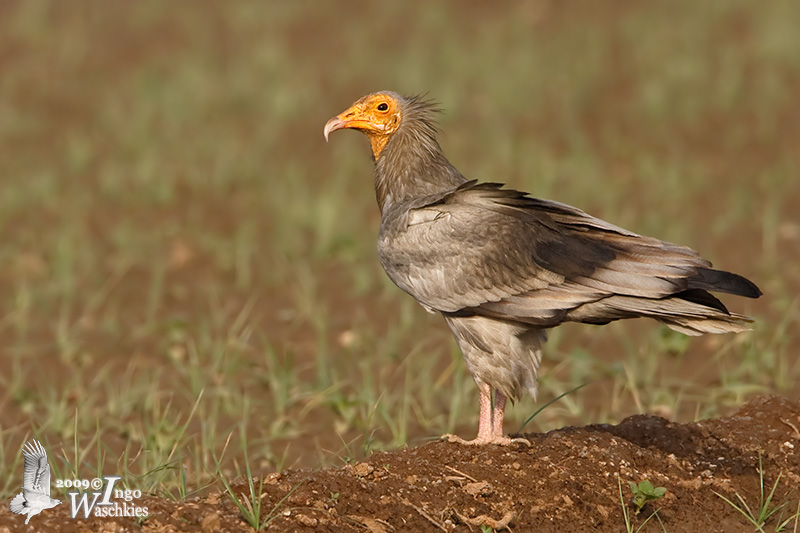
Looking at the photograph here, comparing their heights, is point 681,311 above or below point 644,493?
above

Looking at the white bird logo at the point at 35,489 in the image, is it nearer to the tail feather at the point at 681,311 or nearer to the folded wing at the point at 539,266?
the folded wing at the point at 539,266

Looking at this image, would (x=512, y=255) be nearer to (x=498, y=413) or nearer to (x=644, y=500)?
(x=498, y=413)

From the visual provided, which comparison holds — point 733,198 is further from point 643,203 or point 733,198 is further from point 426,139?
point 426,139

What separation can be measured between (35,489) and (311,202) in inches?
269

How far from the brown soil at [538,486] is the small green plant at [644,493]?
0.06 m

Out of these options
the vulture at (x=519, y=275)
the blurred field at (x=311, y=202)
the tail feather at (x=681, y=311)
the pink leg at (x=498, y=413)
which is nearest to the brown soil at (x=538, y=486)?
the pink leg at (x=498, y=413)

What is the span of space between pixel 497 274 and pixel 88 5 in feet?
47.2

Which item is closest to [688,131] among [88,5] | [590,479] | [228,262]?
[228,262]

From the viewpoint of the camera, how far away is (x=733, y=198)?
10.1 m

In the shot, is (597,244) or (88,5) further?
(88,5)

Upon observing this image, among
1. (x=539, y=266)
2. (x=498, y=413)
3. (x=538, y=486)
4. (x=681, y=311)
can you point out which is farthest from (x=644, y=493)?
(x=539, y=266)

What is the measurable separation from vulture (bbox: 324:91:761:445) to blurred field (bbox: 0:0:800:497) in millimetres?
604

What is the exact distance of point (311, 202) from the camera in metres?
10.6

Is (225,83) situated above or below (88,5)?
below
